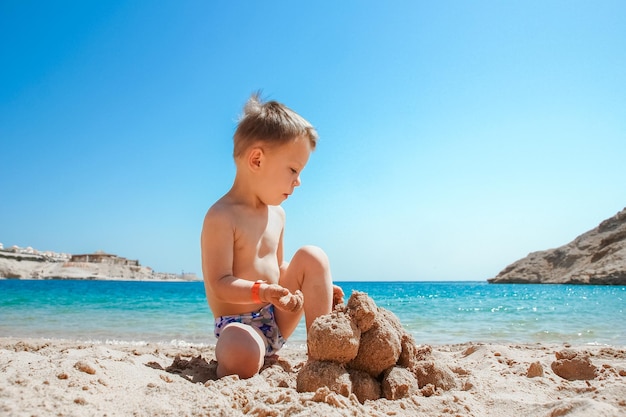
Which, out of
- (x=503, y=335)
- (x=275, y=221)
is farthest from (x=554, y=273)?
(x=275, y=221)

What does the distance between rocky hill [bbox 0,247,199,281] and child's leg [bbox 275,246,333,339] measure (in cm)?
4880

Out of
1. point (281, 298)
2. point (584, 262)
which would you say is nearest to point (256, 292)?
point (281, 298)

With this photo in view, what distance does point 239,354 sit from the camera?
218 centimetres

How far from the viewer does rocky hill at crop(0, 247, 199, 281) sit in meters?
43.1

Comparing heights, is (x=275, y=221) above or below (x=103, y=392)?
above

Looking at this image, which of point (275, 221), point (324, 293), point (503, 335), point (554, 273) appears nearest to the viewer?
point (324, 293)

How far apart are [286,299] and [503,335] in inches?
185

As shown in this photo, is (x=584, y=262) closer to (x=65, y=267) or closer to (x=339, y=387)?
(x=339, y=387)

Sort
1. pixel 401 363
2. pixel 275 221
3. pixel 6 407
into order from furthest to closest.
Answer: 1. pixel 275 221
2. pixel 401 363
3. pixel 6 407

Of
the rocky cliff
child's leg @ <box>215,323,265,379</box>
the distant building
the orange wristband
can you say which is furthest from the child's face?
the distant building

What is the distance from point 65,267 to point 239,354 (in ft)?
170

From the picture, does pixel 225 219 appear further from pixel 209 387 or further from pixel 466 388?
pixel 466 388

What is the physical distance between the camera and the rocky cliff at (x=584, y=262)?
31625mm

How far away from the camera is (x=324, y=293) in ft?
8.00
